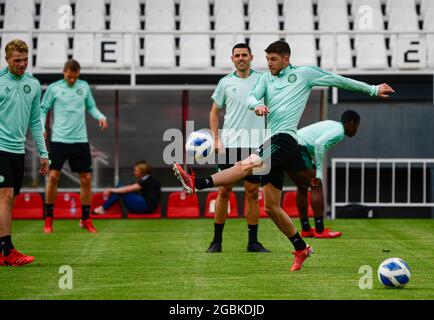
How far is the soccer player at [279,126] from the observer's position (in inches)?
396

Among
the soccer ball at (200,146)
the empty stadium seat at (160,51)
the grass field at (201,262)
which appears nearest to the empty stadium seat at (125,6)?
the empty stadium seat at (160,51)

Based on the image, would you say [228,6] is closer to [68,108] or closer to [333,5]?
[333,5]

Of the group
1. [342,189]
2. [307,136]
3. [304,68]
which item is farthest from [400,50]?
[304,68]

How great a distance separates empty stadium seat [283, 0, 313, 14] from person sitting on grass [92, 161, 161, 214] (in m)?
6.47

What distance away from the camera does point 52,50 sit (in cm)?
2236

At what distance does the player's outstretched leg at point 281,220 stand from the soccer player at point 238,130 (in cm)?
181

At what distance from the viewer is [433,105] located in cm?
1939

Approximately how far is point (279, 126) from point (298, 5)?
1352 centimetres

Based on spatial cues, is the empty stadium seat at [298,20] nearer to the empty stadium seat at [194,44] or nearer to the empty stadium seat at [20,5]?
the empty stadium seat at [194,44]

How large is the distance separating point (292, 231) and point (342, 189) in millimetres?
10428

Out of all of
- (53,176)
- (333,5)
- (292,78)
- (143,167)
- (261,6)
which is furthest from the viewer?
(261,6)

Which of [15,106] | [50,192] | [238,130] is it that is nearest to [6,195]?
[15,106]

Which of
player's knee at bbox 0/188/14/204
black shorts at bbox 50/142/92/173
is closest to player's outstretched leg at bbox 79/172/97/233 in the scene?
black shorts at bbox 50/142/92/173

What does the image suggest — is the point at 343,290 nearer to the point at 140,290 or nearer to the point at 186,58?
the point at 140,290
